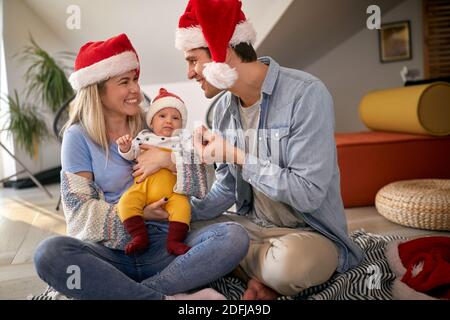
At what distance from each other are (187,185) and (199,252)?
26 centimetres

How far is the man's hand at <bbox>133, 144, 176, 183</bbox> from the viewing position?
65.4 inches

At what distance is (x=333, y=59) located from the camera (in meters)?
4.91

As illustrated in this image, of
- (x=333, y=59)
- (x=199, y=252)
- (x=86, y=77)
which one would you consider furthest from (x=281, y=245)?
(x=333, y=59)

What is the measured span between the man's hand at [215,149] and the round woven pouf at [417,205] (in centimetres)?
133

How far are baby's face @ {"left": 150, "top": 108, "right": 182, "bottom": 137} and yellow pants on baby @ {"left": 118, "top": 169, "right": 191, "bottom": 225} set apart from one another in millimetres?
136

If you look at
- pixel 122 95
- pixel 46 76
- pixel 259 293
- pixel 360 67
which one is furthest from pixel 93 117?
pixel 360 67

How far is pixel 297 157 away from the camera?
158 centimetres

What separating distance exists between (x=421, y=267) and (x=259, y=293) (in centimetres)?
60

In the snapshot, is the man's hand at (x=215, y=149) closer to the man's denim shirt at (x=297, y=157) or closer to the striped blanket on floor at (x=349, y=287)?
the man's denim shirt at (x=297, y=157)

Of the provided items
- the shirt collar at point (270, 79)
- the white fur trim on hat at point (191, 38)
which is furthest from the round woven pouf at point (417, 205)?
the white fur trim on hat at point (191, 38)

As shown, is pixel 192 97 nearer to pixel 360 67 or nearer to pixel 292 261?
pixel 360 67
